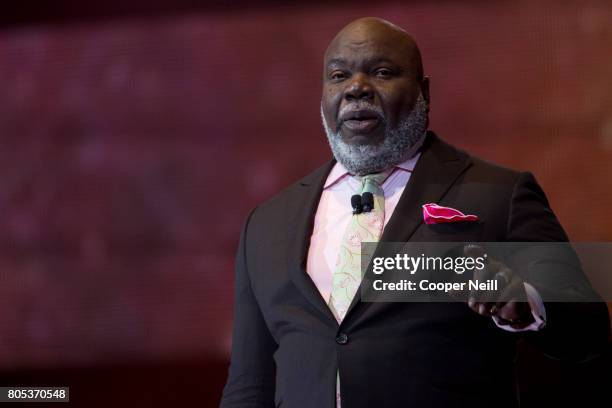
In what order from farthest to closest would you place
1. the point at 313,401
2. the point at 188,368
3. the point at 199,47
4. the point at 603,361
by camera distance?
the point at 199,47
the point at 188,368
the point at 603,361
the point at 313,401

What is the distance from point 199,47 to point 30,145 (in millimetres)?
685

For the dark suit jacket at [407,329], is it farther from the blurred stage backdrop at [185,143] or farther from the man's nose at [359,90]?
the blurred stage backdrop at [185,143]

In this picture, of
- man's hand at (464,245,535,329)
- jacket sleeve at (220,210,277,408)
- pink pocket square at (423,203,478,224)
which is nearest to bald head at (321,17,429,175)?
pink pocket square at (423,203,478,224)

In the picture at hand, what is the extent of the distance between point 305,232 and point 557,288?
590mm

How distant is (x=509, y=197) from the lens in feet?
5.83

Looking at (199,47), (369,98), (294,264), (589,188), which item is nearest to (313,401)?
(294,264)

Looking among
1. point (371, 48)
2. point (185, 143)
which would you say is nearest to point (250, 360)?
point (371, 48)

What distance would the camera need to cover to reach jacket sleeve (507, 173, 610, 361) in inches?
A: 62.9

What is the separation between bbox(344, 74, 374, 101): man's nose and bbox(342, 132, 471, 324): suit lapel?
0.20 m

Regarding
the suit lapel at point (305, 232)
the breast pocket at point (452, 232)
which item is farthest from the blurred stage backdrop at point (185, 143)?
the breast pocket at point (452, 232)

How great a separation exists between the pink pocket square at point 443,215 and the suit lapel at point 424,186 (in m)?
0.03

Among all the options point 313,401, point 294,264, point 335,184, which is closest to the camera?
point 313,401

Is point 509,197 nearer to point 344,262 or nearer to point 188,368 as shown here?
point 344,262

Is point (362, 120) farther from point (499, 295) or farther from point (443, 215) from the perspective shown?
point (499, 295)
